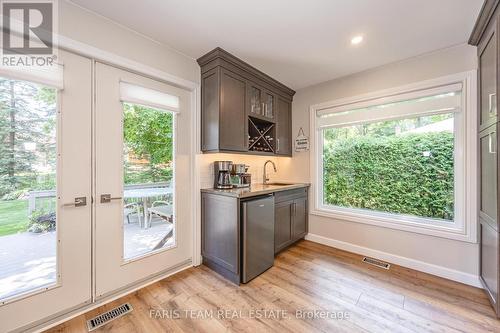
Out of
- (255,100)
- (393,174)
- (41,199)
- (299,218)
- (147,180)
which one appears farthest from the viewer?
(299,218)

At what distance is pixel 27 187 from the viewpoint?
156 centimetres

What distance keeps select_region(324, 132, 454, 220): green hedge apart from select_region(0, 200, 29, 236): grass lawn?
353cm

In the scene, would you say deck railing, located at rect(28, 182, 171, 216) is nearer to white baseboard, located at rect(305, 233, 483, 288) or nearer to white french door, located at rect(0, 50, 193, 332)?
white french door, located at rect(0, 50, 193, 332)

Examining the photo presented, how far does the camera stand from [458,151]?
233cm

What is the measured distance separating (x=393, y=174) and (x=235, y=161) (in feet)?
7.37

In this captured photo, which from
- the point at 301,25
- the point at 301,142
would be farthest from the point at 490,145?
the point at 301,142

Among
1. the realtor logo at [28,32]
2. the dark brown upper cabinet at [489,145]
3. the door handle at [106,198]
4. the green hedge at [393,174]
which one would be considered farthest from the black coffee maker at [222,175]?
the dark brown upper cabinet at [489,145]

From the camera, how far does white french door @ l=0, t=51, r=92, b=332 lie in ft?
4.88

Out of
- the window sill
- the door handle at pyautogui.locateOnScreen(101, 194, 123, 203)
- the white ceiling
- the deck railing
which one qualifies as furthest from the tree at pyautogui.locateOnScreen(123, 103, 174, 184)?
the window sill

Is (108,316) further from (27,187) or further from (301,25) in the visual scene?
(301,25)

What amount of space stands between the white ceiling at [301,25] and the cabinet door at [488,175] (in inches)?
43.4

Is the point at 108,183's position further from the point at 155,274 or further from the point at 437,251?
the point at 437,251

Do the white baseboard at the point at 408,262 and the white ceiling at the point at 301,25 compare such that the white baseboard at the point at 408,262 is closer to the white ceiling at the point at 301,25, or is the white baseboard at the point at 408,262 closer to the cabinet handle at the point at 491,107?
the cabinet handle at the point at 491,107

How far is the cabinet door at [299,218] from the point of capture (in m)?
3.15
